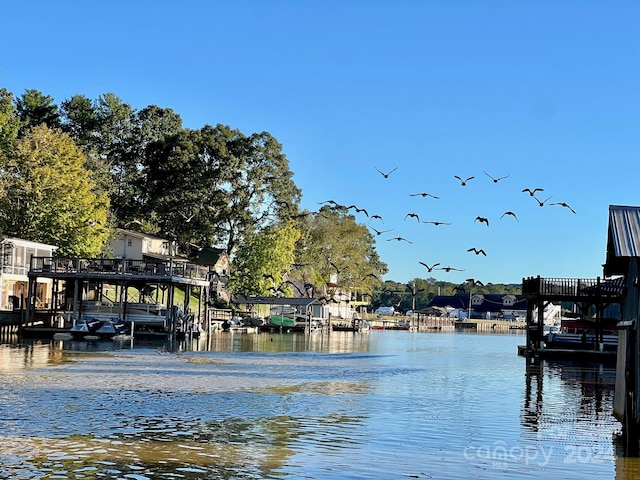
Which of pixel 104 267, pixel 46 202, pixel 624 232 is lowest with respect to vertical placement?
pixel 104 267

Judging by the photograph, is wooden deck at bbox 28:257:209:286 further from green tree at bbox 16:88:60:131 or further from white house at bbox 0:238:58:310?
green tree at bbox 16:88:60:131

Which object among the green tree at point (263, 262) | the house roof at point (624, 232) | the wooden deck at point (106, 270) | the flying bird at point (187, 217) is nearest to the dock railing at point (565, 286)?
the wooden deck at point (106, 270)

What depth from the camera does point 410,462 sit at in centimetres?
1862

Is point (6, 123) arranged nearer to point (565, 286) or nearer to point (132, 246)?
point (132, 246)

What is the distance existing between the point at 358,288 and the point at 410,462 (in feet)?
397

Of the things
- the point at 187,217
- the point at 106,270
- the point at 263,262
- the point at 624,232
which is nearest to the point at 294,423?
the point at 624,232

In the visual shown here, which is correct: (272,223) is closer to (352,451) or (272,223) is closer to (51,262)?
(51,262)

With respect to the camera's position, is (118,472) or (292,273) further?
(292,273)

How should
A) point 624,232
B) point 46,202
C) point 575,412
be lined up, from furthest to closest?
1. point 46,202
2. point 575,412
3. point 624,232

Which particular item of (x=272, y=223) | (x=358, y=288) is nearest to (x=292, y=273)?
(x=272, y=223)

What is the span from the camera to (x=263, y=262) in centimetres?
10406

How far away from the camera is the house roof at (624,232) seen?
66.4 ft

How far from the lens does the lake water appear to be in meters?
17.8

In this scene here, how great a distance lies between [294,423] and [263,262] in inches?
3186
